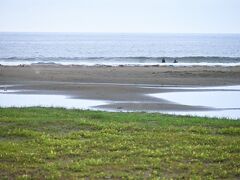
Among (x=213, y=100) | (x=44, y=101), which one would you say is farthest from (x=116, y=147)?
(x=213, y=100)

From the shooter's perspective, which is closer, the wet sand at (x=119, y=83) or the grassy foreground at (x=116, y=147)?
the grassy foreground at (x=116, y=147)

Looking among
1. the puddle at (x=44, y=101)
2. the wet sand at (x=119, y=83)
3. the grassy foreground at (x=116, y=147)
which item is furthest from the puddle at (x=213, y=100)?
the puddle at (x=44, y=101)

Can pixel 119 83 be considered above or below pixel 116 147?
below

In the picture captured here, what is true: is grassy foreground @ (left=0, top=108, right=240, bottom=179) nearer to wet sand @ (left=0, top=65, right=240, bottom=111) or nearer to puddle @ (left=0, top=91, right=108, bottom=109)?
puddle @ (left=0, top=91, right=108, bottom=109)

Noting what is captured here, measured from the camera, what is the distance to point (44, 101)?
31.0 meters

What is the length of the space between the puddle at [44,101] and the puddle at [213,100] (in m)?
5.85

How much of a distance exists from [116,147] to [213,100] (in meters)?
18.9

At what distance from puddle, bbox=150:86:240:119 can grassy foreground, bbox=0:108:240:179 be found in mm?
5729

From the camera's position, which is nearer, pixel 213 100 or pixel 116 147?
pixel 116 147

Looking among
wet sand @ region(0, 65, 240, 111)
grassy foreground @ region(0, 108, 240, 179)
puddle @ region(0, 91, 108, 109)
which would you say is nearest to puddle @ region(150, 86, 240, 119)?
wet sand @ region(0, 65, 240, 111)

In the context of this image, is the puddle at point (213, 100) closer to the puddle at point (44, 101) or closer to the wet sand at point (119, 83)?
the wet sand at point (119, 83)

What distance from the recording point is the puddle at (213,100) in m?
26.8

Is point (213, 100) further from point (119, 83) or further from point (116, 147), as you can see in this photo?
point (116, 147)

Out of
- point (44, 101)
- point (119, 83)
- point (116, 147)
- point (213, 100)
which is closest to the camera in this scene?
point (116, 147)
